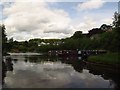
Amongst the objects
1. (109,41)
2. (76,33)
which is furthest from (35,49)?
(109,41)

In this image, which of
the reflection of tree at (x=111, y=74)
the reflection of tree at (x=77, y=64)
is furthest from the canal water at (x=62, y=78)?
the reflection of tree at (x=77, y=64)

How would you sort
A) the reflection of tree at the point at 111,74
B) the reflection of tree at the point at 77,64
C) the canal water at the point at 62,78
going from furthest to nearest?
1. the reflection of tree at the point at 77,64
2. the reflection of tree at the point at 111,74
3. the canal water at the point at 62,78

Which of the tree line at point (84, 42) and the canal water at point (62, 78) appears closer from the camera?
the canal water at point (62, 78)

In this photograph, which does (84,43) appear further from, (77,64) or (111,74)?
(111,74)

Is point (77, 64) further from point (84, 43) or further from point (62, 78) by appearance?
point (84, 43)

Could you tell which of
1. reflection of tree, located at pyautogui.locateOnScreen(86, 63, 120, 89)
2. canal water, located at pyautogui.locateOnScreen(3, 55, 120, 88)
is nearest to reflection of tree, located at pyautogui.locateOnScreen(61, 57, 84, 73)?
canal water, located at pyautogui.locateOnScreen(3, 55, 120, 88)

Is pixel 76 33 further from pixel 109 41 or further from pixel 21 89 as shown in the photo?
pixel 21 89

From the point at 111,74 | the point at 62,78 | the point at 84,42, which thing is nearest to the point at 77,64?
the point at 111,74

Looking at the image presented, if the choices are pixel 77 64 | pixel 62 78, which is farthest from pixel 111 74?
pixel 77 64

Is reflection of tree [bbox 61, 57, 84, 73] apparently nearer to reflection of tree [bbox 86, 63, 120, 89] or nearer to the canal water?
the canal water

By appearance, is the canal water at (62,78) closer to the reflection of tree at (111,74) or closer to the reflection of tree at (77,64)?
the reflection of tree at (111,74)

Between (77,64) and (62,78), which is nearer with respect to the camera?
(62,78)

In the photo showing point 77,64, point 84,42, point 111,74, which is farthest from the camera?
point 84,42

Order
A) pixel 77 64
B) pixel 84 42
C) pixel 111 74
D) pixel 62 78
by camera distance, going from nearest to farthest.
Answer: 1. pixel 62 78
2. pixel 111 74
3. pixel 77 64
4. pixel 84 42
